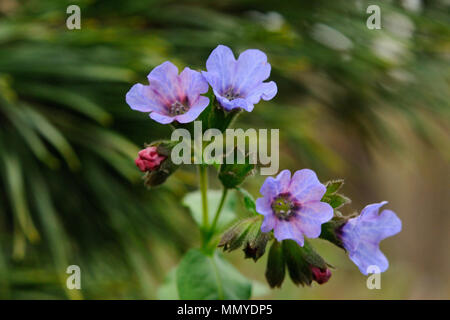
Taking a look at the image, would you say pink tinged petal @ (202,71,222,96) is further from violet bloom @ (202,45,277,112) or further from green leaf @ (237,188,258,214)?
green leaf @ (237,188,258,214)

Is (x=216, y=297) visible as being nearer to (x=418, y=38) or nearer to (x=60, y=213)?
(x=60, y=213)

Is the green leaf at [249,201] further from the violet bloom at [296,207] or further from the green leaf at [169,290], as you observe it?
the green leaf at [169,290]

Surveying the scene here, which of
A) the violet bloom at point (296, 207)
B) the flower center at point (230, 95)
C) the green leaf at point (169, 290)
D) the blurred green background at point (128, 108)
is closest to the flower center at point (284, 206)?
the violet bloom at point (296, 207)

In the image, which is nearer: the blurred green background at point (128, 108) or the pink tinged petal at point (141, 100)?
the pink tinged petal at point (141, 100)

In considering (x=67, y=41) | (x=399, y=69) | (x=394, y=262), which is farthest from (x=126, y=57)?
(x=394, y=262)

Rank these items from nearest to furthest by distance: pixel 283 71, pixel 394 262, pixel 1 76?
pixel 1 76 < pixel 283 71 < pixel 394 262

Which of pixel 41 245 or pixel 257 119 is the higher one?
pixel 257 119
